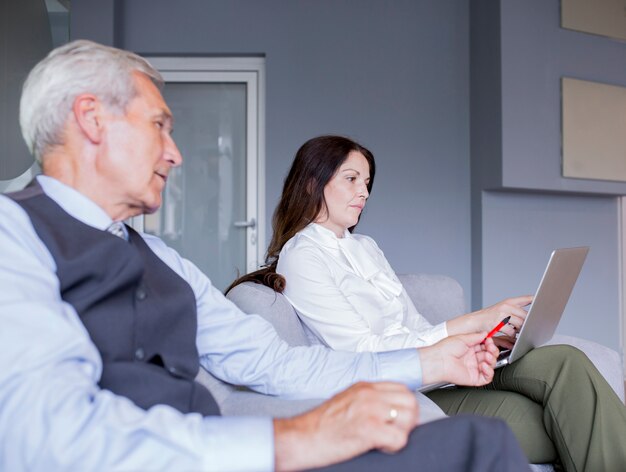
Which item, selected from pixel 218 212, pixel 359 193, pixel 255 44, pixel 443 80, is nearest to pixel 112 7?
pixel 255 44

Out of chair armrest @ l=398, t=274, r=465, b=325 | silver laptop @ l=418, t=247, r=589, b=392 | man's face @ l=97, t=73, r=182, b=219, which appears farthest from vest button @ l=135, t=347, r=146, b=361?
chair armrest @ l=398, t=274, r=465, b=325

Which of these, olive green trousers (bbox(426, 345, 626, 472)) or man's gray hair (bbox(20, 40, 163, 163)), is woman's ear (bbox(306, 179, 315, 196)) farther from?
man's gray hair (bbox(20, 40, 163, 163))

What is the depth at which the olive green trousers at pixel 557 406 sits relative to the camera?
1.61 meters

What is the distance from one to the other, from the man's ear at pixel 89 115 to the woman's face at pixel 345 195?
3.92ft

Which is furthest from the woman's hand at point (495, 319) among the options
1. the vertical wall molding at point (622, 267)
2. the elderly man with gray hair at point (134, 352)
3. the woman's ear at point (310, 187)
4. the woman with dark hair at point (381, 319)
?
the vertical wall molding at point (622, 267)

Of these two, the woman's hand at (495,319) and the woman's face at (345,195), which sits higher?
the woman's face at (345,195)

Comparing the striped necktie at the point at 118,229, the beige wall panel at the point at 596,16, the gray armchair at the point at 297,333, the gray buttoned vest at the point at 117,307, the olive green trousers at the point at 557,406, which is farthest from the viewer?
the beige wall panel at the point at 596,16

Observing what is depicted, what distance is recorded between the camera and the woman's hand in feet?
6.61

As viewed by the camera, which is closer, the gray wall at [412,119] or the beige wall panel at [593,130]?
the beige wall panel at [593,130]

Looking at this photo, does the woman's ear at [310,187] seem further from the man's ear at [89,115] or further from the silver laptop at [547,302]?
the man's ear at [89,115]

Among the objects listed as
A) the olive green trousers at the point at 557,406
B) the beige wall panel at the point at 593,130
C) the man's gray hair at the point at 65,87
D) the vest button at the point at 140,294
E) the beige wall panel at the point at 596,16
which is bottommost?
the olive green trousers at the point at 557,406

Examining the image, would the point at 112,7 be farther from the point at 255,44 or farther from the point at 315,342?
the point at 315,342

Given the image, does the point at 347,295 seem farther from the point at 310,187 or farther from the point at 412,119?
the point at 412,119

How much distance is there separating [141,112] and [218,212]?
350 cm
